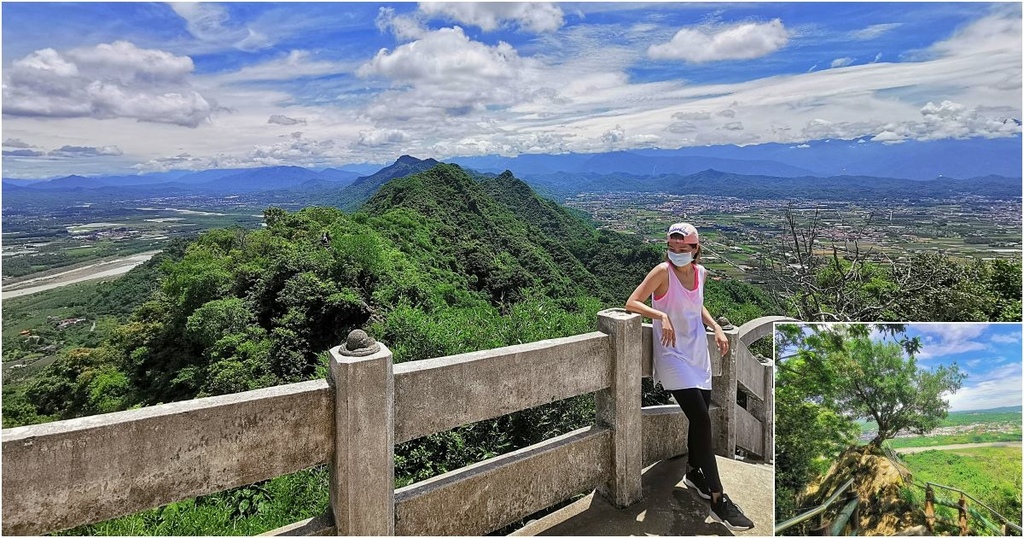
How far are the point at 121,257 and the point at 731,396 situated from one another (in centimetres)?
11297

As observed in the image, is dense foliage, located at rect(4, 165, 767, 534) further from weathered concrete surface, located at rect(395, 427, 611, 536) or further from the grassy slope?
the grassy slope

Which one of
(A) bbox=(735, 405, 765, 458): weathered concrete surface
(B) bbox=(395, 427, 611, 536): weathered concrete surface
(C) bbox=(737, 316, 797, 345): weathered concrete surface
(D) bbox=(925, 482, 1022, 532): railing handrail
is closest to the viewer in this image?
(D) bbox=(925, 482, 1022, 532): railing handrail

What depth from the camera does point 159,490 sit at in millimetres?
2416

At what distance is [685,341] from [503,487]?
1542 mm

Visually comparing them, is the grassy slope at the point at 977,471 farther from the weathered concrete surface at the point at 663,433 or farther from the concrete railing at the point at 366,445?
the weathered concrete surface at the point at 663,433

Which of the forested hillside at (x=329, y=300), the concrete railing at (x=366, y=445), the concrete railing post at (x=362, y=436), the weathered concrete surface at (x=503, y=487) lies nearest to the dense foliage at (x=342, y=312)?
the forested hillside at (x=329, y=300)

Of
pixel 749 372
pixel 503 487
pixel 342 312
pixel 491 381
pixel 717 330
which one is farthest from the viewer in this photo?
pixel 342 312

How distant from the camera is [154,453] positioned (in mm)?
2404

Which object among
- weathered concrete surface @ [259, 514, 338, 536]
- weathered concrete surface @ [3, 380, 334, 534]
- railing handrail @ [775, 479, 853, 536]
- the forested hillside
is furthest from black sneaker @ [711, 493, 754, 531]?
the forested hillside

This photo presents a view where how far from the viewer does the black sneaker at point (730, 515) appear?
356cm

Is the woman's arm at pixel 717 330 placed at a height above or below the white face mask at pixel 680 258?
below

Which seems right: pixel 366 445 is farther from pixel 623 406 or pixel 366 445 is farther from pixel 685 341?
pixel 685 341

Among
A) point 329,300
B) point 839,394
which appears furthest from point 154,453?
point 329,300

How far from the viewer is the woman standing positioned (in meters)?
3.64
